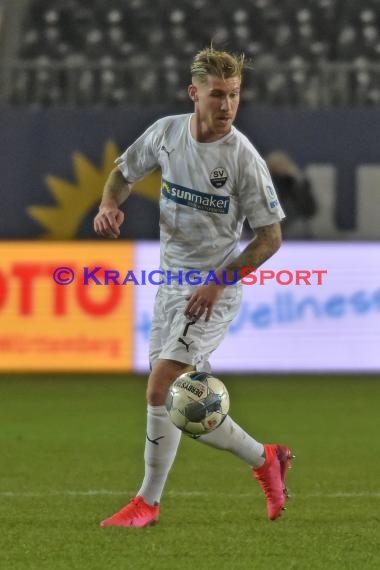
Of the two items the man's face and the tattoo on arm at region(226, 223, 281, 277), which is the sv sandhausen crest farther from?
the tattoo on arm at region(226, 223, 281, 277)

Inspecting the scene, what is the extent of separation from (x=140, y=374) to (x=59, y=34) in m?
6.28

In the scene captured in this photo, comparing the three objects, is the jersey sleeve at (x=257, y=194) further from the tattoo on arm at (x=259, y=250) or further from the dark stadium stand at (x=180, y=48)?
the dark stadium stand at (x=180, y=48)

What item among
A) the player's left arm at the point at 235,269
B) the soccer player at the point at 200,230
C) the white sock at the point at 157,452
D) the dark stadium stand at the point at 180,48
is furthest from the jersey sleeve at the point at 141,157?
the dark stadium stand at the point at 180,48

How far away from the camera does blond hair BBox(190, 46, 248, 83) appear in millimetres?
5918

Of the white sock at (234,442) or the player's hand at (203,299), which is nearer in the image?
the player's hand at (203,299)

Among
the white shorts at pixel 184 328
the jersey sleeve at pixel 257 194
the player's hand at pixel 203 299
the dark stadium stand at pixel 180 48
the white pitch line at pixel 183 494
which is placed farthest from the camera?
the dark stadium stand at pixel 180 48

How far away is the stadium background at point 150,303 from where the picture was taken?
20.3 feet

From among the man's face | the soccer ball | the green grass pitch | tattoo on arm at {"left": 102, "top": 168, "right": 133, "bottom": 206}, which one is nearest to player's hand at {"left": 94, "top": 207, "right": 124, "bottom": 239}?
tattoo on arm at {"left": 102, "top": 168, "right": 133, "bottom": 206}

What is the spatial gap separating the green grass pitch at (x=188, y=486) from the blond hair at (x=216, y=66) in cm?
199

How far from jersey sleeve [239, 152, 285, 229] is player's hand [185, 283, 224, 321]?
36 cm

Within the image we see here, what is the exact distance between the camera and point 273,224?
19.8ft

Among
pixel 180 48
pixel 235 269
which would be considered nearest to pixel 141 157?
pixel 235 269

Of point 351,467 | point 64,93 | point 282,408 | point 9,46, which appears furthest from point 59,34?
point 351,467

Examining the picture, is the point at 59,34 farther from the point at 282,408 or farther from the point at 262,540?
the point at 262,540
